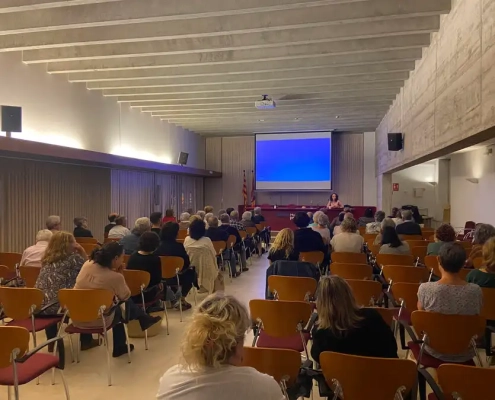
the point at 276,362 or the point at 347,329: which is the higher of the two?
the point at 347,329

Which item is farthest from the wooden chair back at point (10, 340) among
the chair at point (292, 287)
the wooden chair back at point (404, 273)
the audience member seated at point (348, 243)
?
the audience member seated at point (348, 243)

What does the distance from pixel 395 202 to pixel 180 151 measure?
8234 millimetres

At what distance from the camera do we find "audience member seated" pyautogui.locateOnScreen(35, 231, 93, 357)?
4.09 meters

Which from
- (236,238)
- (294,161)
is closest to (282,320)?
(236,238)

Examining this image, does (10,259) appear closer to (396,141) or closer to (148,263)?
(148,263)

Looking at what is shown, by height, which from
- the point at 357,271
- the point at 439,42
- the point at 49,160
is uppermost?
the point at 439,42

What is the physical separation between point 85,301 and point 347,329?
233cm

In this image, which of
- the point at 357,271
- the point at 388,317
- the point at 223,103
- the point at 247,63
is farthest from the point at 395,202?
the point at 388,317

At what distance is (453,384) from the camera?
1998mm

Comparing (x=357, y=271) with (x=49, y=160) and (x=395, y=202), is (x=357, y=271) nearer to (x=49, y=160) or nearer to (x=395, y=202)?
(x=49, y=160)

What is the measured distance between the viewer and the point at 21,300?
145 inches

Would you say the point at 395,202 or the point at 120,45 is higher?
the point at 120,45

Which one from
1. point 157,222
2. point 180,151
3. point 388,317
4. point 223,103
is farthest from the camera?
point 180,151

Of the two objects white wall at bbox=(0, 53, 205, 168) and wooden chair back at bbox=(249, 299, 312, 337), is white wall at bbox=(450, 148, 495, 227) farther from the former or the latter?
white wall at bbox=(0, 53, 205, 168)
